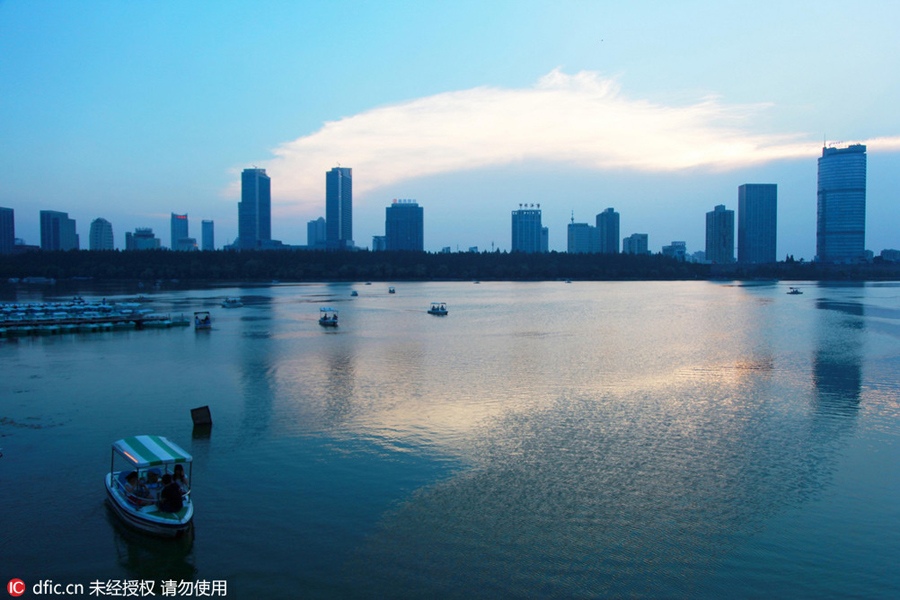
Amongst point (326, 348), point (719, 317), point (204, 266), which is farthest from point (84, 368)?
point (204, 266)

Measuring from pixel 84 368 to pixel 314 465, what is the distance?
74.0ft

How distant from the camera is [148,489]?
14.0 metres

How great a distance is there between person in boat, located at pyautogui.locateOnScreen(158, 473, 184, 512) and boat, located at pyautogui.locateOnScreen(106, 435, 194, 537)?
0.17 ft

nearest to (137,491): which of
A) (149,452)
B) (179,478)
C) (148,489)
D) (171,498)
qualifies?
(148,489)

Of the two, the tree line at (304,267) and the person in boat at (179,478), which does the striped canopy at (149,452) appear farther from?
the tree line at (304,267)

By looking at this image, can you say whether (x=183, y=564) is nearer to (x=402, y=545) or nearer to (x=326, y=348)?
(x=402, y=545)

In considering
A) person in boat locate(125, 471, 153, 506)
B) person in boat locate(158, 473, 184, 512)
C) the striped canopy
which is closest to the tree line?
the striped canopy

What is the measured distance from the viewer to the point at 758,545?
44.5 feet

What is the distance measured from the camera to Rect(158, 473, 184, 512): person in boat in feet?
43.9

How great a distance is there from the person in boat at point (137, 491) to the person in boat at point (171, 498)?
427 millimetres

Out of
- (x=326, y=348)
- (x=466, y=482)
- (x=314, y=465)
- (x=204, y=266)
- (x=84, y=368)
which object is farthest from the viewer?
(x=204, y=266)

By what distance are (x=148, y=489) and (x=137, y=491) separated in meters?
0.22

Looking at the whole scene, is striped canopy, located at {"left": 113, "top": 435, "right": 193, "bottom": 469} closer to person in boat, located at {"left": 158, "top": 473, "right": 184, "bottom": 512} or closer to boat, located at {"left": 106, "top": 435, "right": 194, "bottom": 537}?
boat, located at {"left": 106, "top": 435, "right": 194, "bottom": 537}

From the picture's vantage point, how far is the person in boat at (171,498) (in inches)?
527
